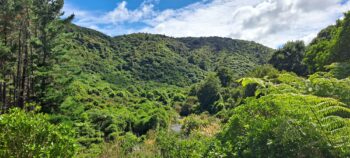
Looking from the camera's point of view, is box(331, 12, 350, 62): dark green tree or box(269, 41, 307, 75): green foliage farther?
box(269, 41, 307, 75): green foliage

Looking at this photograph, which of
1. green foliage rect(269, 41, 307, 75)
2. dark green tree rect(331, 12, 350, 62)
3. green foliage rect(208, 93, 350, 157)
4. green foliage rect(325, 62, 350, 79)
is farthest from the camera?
green foliage rect(269, 41, 307, 75)

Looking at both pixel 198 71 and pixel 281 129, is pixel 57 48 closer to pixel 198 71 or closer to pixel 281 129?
pixel 281 129

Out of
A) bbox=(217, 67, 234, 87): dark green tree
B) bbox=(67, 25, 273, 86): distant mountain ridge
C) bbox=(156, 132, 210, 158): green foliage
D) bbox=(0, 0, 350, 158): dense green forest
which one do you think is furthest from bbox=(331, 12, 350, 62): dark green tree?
bbox=(67, 25, 273, 86): distant mountain ridge

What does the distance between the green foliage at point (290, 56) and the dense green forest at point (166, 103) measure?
13cm

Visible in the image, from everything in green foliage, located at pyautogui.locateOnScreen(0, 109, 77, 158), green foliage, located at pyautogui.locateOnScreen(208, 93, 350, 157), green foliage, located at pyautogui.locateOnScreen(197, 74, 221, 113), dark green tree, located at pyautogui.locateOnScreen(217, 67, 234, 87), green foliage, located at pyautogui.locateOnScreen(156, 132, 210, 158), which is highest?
green foliage, located at pyautogui.locateOnScreen(208, 93, 350, 157)

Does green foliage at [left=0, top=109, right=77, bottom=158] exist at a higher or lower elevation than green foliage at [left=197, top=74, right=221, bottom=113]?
higher

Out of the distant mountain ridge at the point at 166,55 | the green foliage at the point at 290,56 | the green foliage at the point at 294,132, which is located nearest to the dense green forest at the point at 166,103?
the green foliage at the point at 294,132

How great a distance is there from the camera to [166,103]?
6900cm

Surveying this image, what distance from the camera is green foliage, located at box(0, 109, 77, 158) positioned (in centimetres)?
470

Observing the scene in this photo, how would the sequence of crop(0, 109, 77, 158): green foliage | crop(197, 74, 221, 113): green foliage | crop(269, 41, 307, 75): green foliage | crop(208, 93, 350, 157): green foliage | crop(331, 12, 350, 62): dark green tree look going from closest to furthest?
crop(208, 93, 350, 157): green foliage
crop(0, 109, 77, 158): green foliage
crop(331, 12, 350, 62): dark green tree
crop(269, 41, 307, 75): green foliage
crop(197, 74, 221, 113): green foliage

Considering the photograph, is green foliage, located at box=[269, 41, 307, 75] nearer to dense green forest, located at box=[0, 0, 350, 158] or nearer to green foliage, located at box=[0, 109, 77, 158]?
dense green forest, located at box=[0, 0, 350, 158]

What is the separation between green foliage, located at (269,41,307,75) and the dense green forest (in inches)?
5.0

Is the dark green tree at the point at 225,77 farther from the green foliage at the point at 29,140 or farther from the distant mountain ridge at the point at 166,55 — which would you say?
the green foliage at the point at 29,140

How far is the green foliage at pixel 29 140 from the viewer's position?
4699 millimetres
